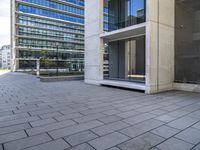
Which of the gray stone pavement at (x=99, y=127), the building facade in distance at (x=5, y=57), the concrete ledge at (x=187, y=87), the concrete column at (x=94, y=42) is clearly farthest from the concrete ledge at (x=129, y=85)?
the building facade in distance at (x=5, y=57)

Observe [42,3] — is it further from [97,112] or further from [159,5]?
[97,112]

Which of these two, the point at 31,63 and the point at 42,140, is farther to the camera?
the point at 31,63

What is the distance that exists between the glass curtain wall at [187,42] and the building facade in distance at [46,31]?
33.8 metres

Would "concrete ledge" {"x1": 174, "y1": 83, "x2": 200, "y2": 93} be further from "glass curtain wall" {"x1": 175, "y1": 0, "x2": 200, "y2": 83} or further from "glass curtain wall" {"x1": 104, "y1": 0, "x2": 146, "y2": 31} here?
"glass curtain wall" {"x1": 104, "y1": 0, "x2": 146, "y2": 31}

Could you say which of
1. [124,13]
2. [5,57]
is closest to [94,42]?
[124,13]

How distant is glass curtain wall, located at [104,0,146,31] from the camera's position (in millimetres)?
9719

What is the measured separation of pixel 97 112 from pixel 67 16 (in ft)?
187

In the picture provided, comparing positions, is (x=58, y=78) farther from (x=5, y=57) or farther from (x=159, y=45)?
(x=5, y=57)

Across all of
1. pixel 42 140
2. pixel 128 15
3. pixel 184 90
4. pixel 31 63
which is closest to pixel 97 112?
pixel 42 140

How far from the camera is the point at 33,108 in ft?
17.7

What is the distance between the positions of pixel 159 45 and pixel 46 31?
164ft

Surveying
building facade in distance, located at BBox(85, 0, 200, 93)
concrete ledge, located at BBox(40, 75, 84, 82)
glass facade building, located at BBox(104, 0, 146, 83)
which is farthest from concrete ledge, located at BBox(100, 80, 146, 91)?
concrete ledge, located at BBox(40, 75, 84, 82)

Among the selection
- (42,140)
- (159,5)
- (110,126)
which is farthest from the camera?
(159,5)

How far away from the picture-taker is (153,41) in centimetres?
819
